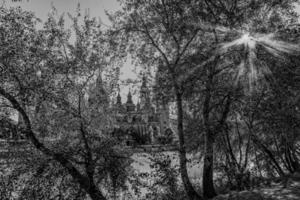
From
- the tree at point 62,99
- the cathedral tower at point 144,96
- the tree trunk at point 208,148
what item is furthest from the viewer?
the cathedral tower at point 144,96

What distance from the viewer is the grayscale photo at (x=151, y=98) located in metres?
7.58

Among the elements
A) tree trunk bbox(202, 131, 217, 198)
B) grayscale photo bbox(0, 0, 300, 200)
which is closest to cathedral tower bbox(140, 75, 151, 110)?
grayscale photo bbox(0, 0, 300, 200)

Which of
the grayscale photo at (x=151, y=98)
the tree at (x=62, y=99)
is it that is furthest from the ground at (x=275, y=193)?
the tree at (x=62, y=99)

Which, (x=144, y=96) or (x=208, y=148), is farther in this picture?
(x=144, y=96)

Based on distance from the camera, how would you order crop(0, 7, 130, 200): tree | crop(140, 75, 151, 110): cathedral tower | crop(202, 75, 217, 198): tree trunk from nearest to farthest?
crop(0, 7, 130, 200): tree, crop(202, 75, 217, 198): tree trunk, crop(140, 75, 151, 110): cathedral tower

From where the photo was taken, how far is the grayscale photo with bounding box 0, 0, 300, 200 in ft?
24.9

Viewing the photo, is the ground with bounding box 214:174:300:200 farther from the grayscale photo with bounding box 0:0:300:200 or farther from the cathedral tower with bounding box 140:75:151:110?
the cathedral tower with bounding box 140:75:151:110

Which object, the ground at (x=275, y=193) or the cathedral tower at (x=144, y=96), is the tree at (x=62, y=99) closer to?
the cathedral tower at (x=144, y=96)

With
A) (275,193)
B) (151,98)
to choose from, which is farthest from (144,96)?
(275,193)

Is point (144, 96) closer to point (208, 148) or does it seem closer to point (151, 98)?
point (151, 98)

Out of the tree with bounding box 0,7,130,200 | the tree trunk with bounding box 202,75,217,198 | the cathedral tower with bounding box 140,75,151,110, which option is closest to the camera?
the tree with bounding box 0,7,130,200

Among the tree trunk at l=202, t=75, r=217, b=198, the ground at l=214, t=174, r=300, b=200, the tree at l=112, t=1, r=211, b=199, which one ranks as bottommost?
the ground at l=214, t=174, r=300, b=200

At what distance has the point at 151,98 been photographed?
1009 centimetres

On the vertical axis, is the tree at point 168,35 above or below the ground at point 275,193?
above
